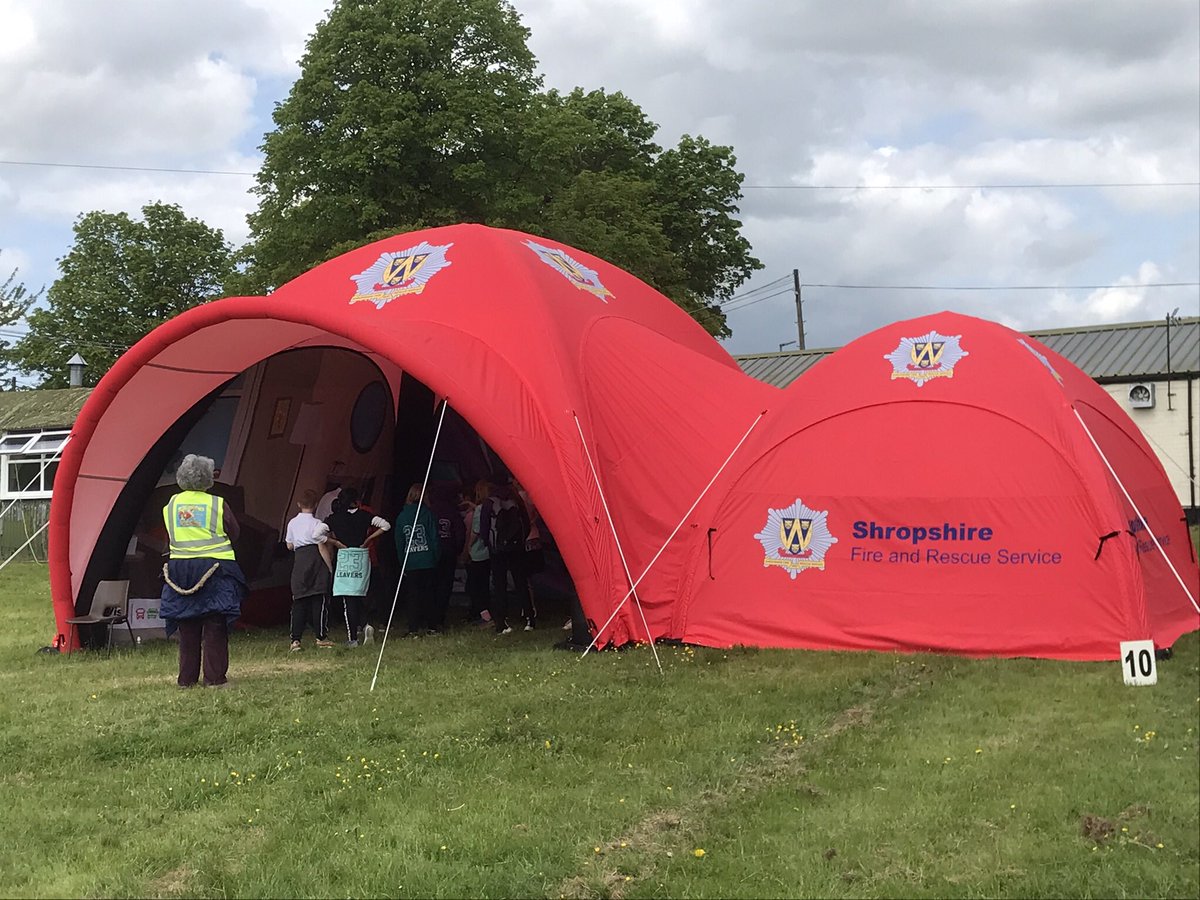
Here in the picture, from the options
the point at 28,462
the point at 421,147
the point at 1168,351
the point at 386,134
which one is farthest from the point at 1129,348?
the point at 28,462

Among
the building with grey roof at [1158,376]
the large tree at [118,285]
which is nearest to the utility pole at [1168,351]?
the building with grey roof at [1158,376]

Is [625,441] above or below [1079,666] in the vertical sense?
above

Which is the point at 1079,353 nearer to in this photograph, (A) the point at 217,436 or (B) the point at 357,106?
(B) the point at 357,106

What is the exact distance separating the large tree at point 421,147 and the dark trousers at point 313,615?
1036cm

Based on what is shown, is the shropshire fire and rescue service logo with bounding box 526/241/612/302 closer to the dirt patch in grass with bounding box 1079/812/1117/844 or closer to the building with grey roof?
the dirt patch in grass with bounding box 1079/812/1117/844

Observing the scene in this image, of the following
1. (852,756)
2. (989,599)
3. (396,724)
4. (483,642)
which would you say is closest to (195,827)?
(396,724)

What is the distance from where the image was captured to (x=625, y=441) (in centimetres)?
1037

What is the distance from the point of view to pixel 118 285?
116ft

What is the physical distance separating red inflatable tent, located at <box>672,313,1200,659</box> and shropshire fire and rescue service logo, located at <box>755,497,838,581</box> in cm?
1

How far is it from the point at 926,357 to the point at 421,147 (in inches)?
548

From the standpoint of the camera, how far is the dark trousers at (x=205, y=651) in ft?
27.7

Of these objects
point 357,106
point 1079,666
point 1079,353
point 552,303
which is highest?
point 357,106

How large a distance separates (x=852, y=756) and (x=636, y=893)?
6.93 ft

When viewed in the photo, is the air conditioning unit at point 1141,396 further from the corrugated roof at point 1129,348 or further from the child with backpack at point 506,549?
the child with backpack at point 506,549
